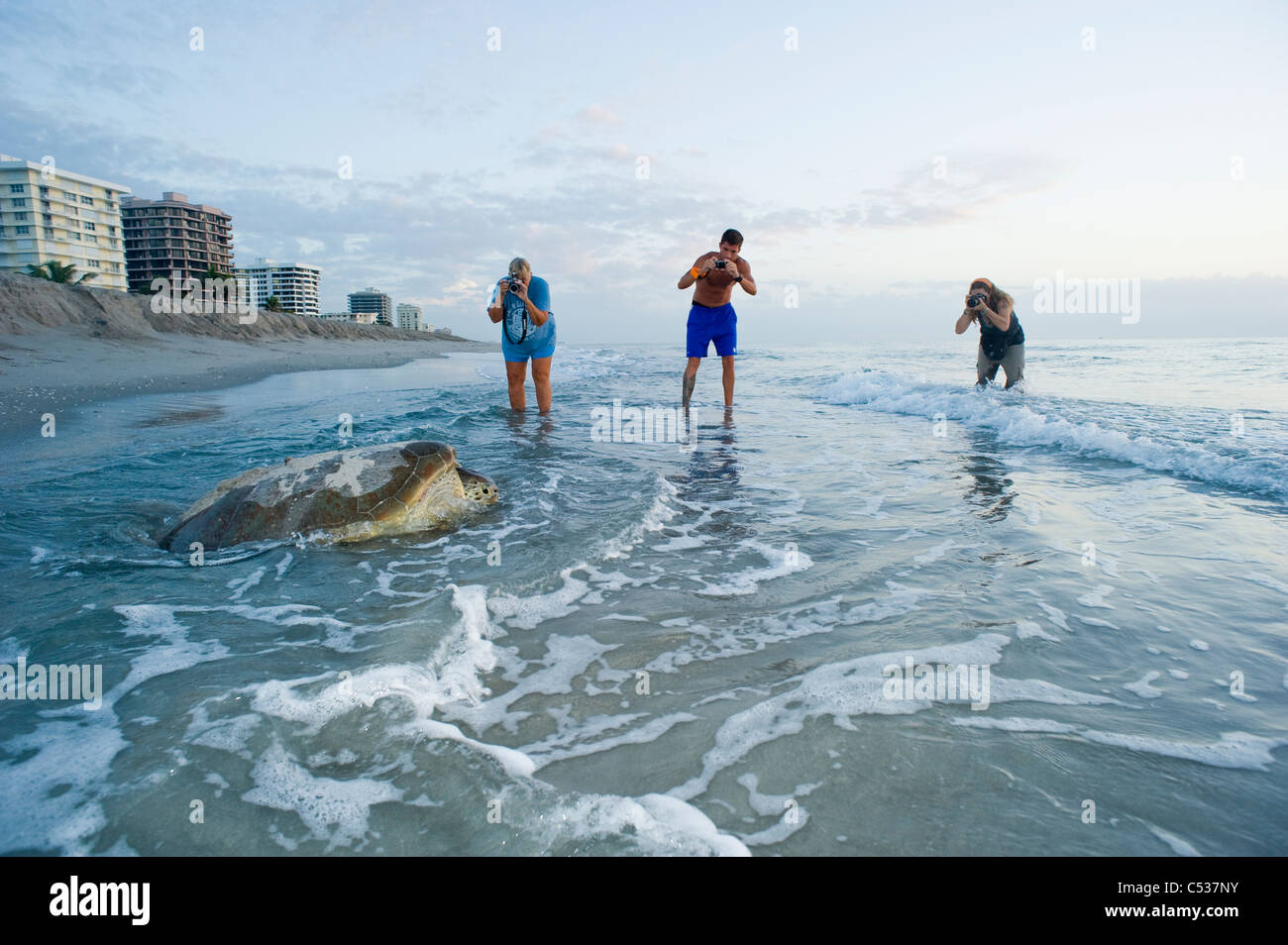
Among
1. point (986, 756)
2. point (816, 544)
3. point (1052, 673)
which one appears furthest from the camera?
point (816, 544)

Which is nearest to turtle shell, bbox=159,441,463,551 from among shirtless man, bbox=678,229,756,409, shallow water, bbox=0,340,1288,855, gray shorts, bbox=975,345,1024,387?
shallow water, bbox=0,340,1288,855

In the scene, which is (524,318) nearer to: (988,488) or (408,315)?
(988,488)

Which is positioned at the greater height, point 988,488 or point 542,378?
point 542,378

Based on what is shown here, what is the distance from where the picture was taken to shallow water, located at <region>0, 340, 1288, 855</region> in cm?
160

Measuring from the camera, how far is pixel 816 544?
12.6 ft

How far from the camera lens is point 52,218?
5516cm

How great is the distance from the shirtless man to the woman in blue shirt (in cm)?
189

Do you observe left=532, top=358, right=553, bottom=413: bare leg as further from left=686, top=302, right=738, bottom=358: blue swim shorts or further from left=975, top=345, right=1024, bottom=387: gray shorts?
left=975, top=345, right=1024, bottom=387: gray shorts

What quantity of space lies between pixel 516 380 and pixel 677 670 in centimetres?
749

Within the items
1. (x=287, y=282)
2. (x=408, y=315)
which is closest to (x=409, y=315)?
(x=408, y=315)

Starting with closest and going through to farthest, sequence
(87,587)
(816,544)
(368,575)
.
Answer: (87,587)
(368,575)
(816,544)
